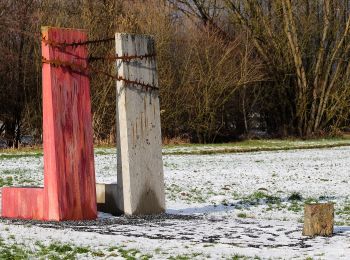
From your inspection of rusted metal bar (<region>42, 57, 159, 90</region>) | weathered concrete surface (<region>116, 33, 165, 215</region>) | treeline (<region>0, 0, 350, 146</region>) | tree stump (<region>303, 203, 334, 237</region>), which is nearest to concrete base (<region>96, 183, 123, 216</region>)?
weathered concrete surface (<region>116, 33, 165, 215</region>)

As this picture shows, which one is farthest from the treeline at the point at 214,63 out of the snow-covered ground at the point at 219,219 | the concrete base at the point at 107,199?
the concrete base at the point at 107,199

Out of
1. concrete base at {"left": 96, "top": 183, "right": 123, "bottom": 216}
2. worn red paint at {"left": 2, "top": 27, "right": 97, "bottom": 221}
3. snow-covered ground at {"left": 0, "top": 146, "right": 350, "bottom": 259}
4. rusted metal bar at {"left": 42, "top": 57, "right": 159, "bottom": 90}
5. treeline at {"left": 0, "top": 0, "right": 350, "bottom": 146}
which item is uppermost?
treeline at {"left": 0, "top": 0, "right": 350, "bottom": 146}

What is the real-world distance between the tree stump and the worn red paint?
3.40 metres

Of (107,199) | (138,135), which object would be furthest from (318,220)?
(107,199)

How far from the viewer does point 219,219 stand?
13188mm

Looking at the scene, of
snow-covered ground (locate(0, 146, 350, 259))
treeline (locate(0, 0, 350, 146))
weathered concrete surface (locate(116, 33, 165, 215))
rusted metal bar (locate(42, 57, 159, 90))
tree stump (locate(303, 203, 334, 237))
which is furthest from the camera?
treeline (locate(0, 0, 350, 146))

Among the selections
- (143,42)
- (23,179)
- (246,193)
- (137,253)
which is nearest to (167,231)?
(137,253)

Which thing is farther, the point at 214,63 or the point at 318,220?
the point at 214,63

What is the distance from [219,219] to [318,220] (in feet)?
8.38

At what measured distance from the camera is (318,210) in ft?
36.4

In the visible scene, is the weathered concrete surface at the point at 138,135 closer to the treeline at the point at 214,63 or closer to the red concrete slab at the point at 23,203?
the red concrete slab at the point at 23,203

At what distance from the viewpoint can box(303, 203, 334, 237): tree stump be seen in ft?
35.9

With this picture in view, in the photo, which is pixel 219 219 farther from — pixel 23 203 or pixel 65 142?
pixel 23 203

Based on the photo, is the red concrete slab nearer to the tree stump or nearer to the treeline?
the tree stump
